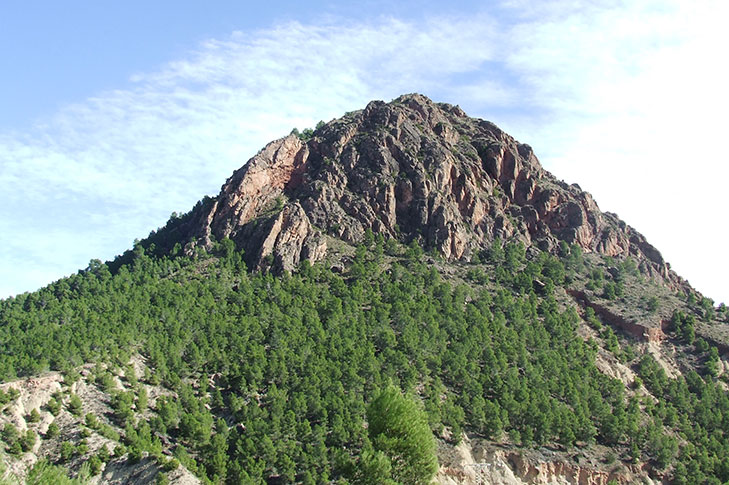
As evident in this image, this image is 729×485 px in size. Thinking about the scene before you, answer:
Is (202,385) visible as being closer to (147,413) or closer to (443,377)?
(147,413)

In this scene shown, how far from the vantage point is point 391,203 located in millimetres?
181875

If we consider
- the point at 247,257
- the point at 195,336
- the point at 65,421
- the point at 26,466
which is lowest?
the point at 26,466

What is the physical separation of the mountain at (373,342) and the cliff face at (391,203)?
2.02 feet

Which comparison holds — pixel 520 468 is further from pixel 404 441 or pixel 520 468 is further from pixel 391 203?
pixel 391 203

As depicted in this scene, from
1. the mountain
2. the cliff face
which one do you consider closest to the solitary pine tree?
the mountain

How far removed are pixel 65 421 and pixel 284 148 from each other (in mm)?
111547

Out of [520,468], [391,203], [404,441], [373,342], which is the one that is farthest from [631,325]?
[404,441]

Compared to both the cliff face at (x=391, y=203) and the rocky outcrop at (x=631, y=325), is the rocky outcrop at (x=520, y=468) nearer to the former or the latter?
the rocky outcrop at (x=631, y=325)

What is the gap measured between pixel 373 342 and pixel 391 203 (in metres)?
59.4

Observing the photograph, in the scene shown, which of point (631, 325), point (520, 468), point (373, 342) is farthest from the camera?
point (631, 325)

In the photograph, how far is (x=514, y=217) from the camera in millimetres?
191125

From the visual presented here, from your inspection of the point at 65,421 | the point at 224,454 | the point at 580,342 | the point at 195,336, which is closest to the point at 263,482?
the point at 224,454

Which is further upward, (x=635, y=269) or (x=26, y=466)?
(x=635, y=269)

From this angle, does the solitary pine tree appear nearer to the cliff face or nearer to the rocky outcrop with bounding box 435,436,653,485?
the rocky outcrop with bounding box 435,436,653,485
